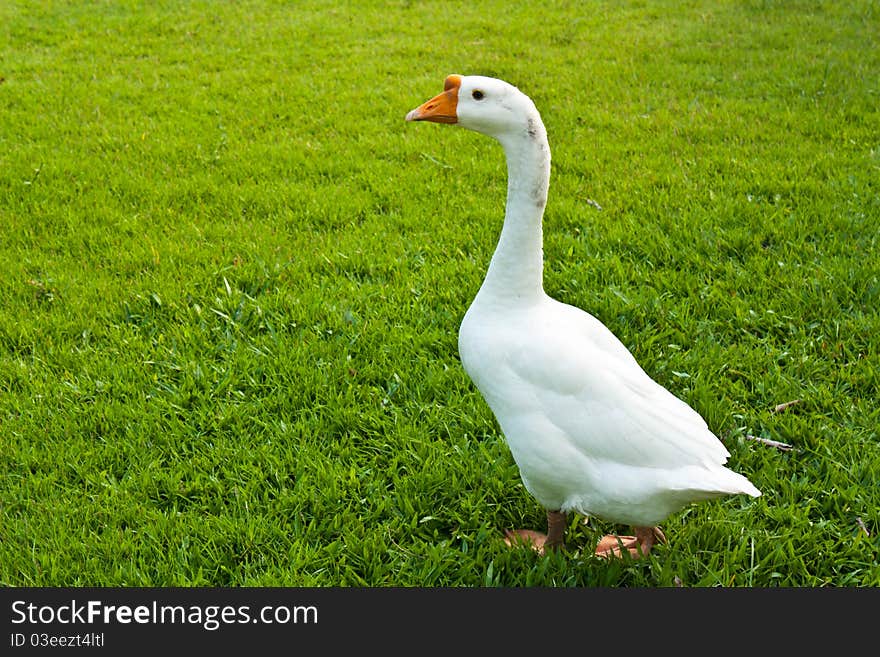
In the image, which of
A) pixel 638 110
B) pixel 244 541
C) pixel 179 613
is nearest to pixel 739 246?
pixel 638 110

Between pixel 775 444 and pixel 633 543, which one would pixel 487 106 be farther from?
pixel 775 444

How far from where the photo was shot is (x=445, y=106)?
245cm

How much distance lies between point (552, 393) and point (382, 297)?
188 centimetres

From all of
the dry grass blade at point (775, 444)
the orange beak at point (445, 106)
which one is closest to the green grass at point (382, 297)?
the dry grass blade at point (775, 444)

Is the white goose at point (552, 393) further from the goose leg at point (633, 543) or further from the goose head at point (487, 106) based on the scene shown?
the goose leg at point (633, 543)

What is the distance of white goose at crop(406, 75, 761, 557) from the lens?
2.36 metres

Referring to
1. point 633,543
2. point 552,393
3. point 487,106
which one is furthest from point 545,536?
point 487,106

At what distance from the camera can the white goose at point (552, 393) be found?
2357 millimetres

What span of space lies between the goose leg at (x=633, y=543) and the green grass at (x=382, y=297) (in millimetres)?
58

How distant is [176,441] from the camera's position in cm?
324

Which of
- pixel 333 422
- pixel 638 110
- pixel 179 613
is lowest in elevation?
pixel 179 613

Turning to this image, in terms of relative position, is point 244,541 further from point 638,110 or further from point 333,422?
point 638,110

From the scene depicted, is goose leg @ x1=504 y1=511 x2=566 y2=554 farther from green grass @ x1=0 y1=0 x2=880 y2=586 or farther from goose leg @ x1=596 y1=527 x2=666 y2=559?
goose leg @ x1=596 y1=527 x2=666 y2=559

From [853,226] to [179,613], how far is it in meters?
4.17
